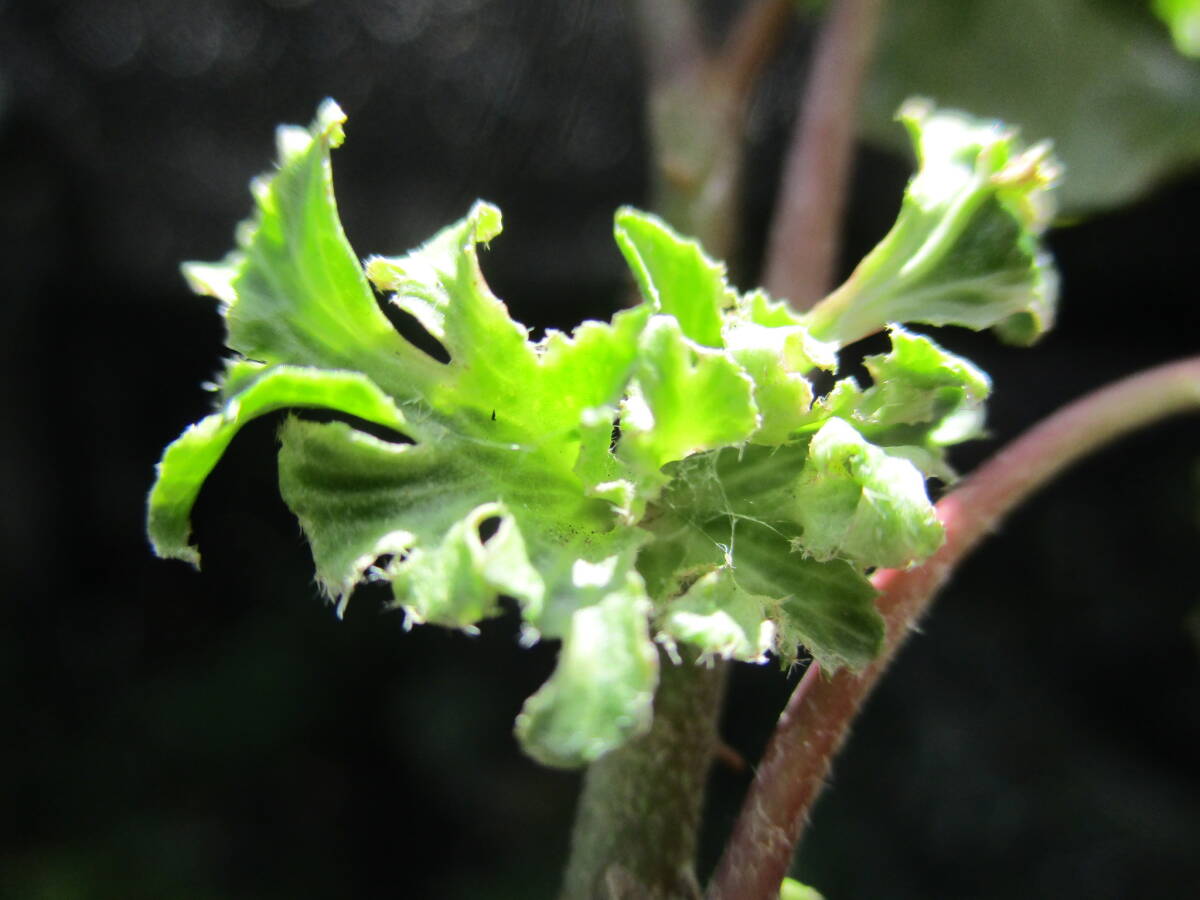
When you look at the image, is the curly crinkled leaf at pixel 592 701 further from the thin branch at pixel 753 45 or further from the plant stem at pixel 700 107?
the thin branch at pixel 753 45

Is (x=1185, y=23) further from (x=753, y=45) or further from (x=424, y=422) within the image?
(x=424, y=422)

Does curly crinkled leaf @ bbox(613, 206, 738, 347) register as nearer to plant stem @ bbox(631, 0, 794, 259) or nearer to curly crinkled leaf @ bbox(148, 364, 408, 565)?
curly crinkled leaf @ bbox(148, 364, 408, 565)

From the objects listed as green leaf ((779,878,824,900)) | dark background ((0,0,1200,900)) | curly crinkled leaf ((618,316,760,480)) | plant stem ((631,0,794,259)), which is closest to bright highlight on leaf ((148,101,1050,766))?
curly crinkled leaf ((618,316,760,480))

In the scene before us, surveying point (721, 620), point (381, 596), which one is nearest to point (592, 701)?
point (721, 620)

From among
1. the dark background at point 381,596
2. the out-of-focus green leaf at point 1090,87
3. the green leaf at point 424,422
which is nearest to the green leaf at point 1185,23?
the out-of-focus green leaf at point 1090,87

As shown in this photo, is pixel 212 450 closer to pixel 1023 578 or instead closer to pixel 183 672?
pixel 1023 578
